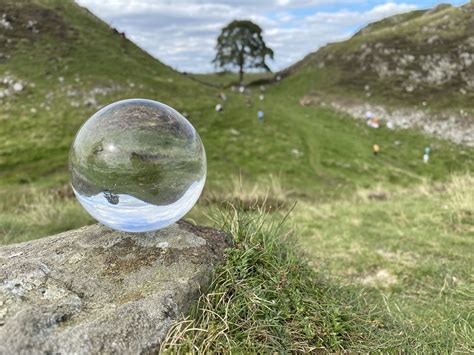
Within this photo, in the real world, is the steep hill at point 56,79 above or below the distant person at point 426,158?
above

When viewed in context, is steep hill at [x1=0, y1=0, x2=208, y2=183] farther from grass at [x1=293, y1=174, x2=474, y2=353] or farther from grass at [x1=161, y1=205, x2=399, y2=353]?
grass at [x1=161, y1=205, x2=399, y2=353]

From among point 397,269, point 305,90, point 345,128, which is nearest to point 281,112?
point 345,128

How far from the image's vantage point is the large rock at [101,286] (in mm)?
3660

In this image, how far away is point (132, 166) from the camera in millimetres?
4770

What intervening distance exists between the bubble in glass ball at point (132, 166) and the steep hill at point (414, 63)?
42.6m

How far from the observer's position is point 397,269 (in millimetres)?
9797

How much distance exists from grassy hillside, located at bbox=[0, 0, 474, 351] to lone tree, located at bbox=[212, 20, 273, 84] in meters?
5.50

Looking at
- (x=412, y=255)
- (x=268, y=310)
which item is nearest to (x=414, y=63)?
(x=412, y=255)

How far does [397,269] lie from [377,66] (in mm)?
42953

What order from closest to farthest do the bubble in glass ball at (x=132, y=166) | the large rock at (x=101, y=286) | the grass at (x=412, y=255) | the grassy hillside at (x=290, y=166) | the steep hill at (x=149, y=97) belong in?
the large rock at (x=101, y=286), the bubble in glass ball at (x=132, y=166), the grass at (x=412, y=255), the grassy hillside at (x=290, y=166), the steep hill at (x=149, y=97)

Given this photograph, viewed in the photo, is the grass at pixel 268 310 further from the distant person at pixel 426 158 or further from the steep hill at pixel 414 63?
the steep hill at pixel 414 63

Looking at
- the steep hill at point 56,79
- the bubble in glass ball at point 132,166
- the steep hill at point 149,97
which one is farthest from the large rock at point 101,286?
the steep hill at point 56,79

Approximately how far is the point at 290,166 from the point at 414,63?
25880 millimetres

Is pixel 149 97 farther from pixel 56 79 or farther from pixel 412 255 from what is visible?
pixel 412 255
